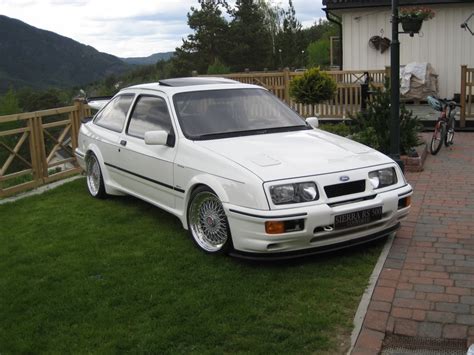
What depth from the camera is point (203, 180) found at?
560cm

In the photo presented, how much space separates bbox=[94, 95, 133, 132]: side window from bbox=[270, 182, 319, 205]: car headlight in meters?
3.08

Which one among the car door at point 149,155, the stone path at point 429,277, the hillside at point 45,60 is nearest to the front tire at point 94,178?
the car door at point 149,155

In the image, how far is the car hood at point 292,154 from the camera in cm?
525

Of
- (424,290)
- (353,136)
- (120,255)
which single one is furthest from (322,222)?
(353,136)

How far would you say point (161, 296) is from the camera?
4766mm

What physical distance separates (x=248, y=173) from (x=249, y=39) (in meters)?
48.5

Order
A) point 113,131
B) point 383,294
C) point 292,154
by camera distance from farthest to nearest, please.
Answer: point 113,131 < point 292,154 < point 383,294

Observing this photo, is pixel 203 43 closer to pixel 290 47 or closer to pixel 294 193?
pixel 290 47

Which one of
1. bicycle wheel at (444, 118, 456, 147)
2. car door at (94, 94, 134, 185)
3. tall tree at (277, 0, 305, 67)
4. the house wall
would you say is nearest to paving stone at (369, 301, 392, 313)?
car door at (94, 94, 134, 185)

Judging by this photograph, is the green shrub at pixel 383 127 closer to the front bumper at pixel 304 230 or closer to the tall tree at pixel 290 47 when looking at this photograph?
the front bumper at pixel 304 230

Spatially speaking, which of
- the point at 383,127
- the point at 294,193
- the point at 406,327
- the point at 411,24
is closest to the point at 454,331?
the point at 406,327

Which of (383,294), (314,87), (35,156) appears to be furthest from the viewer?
(314,87)

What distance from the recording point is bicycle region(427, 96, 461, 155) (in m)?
10.7

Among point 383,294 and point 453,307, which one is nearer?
point 453,307
